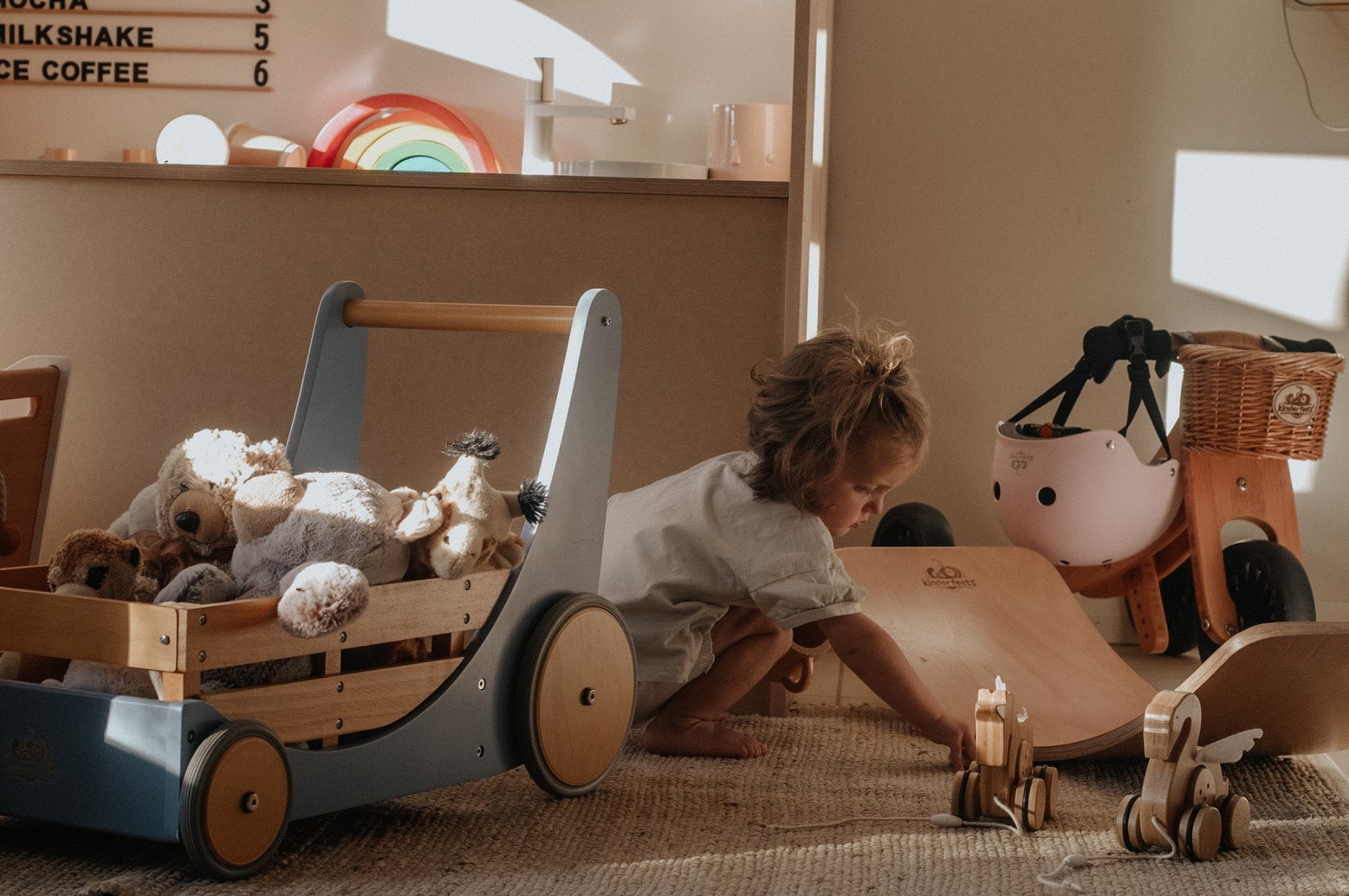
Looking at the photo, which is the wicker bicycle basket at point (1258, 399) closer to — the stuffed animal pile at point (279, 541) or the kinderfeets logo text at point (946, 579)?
the kinderfeets logo text at point (946, 579)

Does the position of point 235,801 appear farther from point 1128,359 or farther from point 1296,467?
point 1296,467

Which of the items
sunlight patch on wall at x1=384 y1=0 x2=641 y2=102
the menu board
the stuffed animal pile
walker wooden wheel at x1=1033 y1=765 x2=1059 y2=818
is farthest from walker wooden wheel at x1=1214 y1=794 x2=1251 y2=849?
the menu board

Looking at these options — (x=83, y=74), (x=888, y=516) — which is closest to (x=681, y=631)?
(x=888, y=516)

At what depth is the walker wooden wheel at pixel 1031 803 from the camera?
1.00 metres

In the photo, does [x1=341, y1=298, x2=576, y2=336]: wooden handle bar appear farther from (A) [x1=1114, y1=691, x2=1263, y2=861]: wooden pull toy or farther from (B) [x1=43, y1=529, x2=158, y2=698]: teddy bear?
(A) [x1=1114, y1=691, x2=1263, y2=861]: wooden pull toy

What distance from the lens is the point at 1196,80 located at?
2.09 meters

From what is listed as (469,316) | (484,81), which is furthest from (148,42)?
(469,316)

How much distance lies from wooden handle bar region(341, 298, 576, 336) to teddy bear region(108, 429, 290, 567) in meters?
0.20

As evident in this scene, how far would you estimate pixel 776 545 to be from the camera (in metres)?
1.19

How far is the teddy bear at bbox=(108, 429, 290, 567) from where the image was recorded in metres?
0.95

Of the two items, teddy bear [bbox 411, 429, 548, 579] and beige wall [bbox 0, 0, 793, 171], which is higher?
beige wall [bbox 0, 0, 793, 171]

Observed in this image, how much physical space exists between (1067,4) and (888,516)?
89 centimetres

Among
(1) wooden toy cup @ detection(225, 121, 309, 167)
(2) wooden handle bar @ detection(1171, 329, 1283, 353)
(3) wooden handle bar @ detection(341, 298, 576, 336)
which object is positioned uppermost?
(1) wooden toy cup @ detection(225, 121, 309, 167)

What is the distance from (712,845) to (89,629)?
→ 1.49 feet
